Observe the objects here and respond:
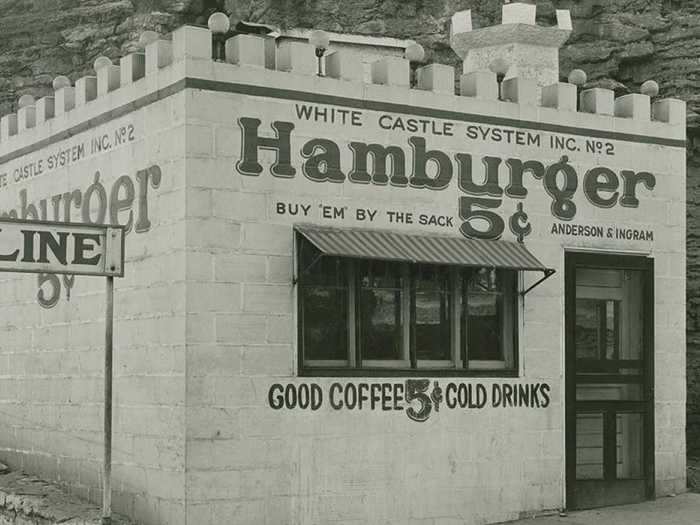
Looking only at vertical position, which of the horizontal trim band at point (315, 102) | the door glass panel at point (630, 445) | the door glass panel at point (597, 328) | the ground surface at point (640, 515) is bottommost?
the ground surface at point (640, 515)

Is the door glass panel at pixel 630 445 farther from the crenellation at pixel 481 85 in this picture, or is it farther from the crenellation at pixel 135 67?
the crenellation at pixel 135 67

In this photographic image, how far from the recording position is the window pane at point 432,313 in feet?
43.2

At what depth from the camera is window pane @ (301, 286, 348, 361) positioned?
493 inches

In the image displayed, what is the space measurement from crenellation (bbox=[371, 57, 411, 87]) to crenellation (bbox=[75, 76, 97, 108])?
2956mm

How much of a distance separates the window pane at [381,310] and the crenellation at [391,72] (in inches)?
72.8

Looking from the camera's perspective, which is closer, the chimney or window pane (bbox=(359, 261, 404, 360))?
window pane (bbox=(359, 261, 404, 360))

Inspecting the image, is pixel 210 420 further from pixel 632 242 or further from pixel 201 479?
pixel 632 242

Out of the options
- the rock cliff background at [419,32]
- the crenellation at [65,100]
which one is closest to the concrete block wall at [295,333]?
the crenellation at [65,100]

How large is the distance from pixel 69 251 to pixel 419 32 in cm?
1586

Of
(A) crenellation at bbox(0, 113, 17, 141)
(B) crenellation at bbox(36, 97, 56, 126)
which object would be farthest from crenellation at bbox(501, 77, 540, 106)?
(A) crenellation at bbox(0, 113, 17, 141)

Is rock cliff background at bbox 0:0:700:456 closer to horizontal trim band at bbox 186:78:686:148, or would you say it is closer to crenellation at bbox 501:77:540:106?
horizontal trim band at bbox 186:78:686:148

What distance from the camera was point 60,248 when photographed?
1052cm

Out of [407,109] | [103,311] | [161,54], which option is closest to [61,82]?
[161,54]

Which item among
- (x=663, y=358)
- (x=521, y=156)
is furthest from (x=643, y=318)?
(x=521, y=156)
